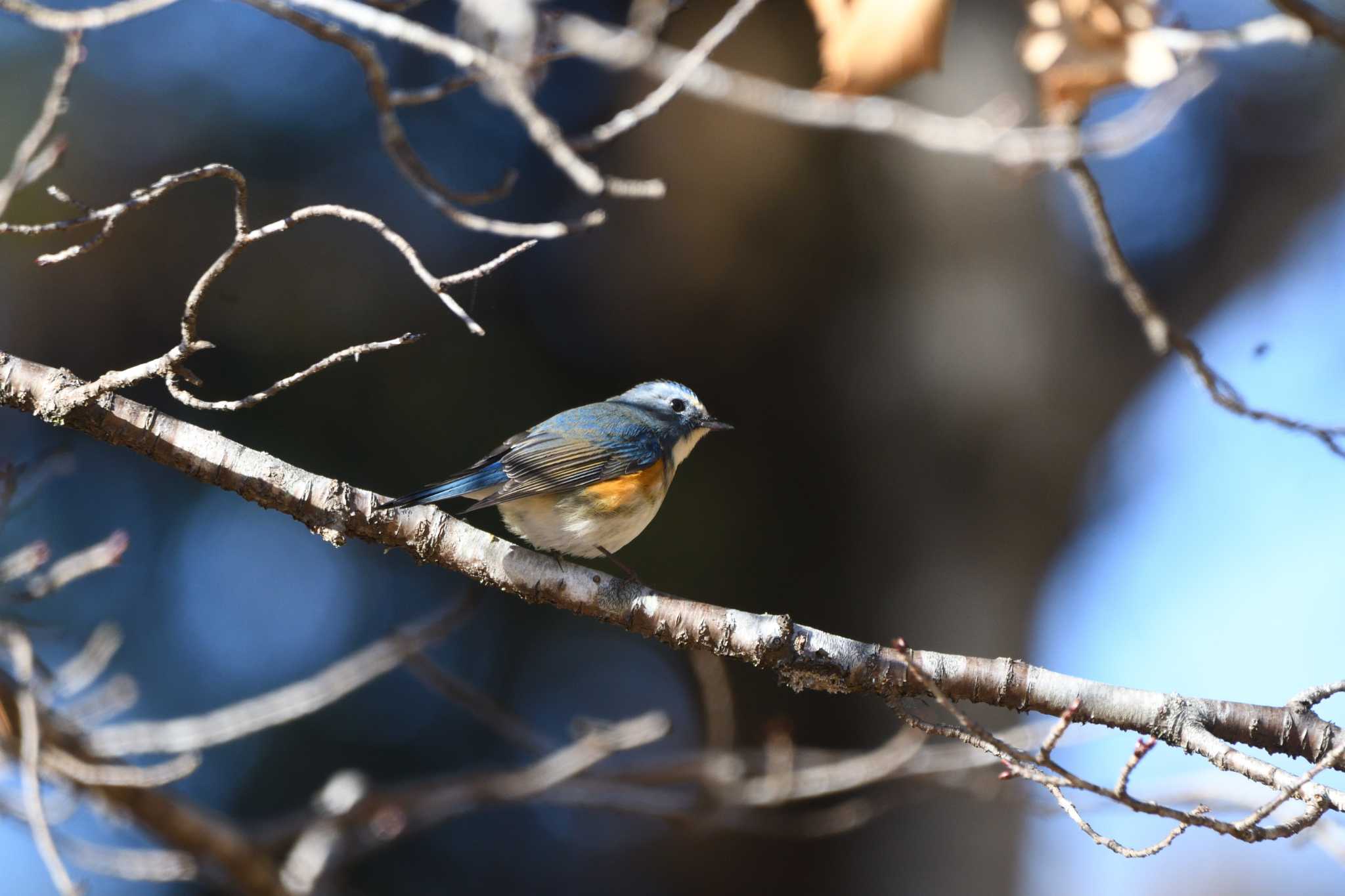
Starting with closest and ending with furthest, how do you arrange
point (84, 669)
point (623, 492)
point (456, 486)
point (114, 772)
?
point (456, 486) < point (114, 772) < point (623, 492) < point (84, 669)

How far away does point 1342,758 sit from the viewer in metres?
2.00

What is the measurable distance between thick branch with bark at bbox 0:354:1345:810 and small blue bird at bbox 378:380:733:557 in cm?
55

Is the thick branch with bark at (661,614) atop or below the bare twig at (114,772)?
atop

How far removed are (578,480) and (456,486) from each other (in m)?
0.53

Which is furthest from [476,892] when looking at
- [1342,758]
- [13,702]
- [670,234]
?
[1342,758]

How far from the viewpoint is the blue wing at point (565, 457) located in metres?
3.25

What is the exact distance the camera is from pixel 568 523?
138 inches

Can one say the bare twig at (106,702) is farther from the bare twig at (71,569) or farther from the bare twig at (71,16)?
the bare twig at (71,16)

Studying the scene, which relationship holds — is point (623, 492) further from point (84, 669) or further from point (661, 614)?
point (84, 669)

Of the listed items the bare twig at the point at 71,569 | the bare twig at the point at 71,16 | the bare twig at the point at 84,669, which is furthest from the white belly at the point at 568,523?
the bare twig at the point at 71,16

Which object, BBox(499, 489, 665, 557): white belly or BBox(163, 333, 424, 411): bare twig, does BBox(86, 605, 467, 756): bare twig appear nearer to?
BBox(499, 489, 665, 557): white belly

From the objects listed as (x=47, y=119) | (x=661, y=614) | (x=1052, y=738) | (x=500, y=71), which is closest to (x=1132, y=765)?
(x=1052, y=738)

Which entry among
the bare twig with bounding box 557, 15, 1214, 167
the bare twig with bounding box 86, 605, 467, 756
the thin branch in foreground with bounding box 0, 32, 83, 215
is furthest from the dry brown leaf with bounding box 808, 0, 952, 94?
the bare twig with bounding box 86, 605, 467, 756

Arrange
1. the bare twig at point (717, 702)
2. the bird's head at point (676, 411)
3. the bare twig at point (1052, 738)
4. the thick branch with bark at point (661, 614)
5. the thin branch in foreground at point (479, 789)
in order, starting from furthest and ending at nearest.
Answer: the bird's head at point (676, 411)
the bare twig at point (717, 702)
the thin branch in foreground at point (479, 789)
the thick branch with bark at point (661, 614)
the bare twig at point (1052, 738)
